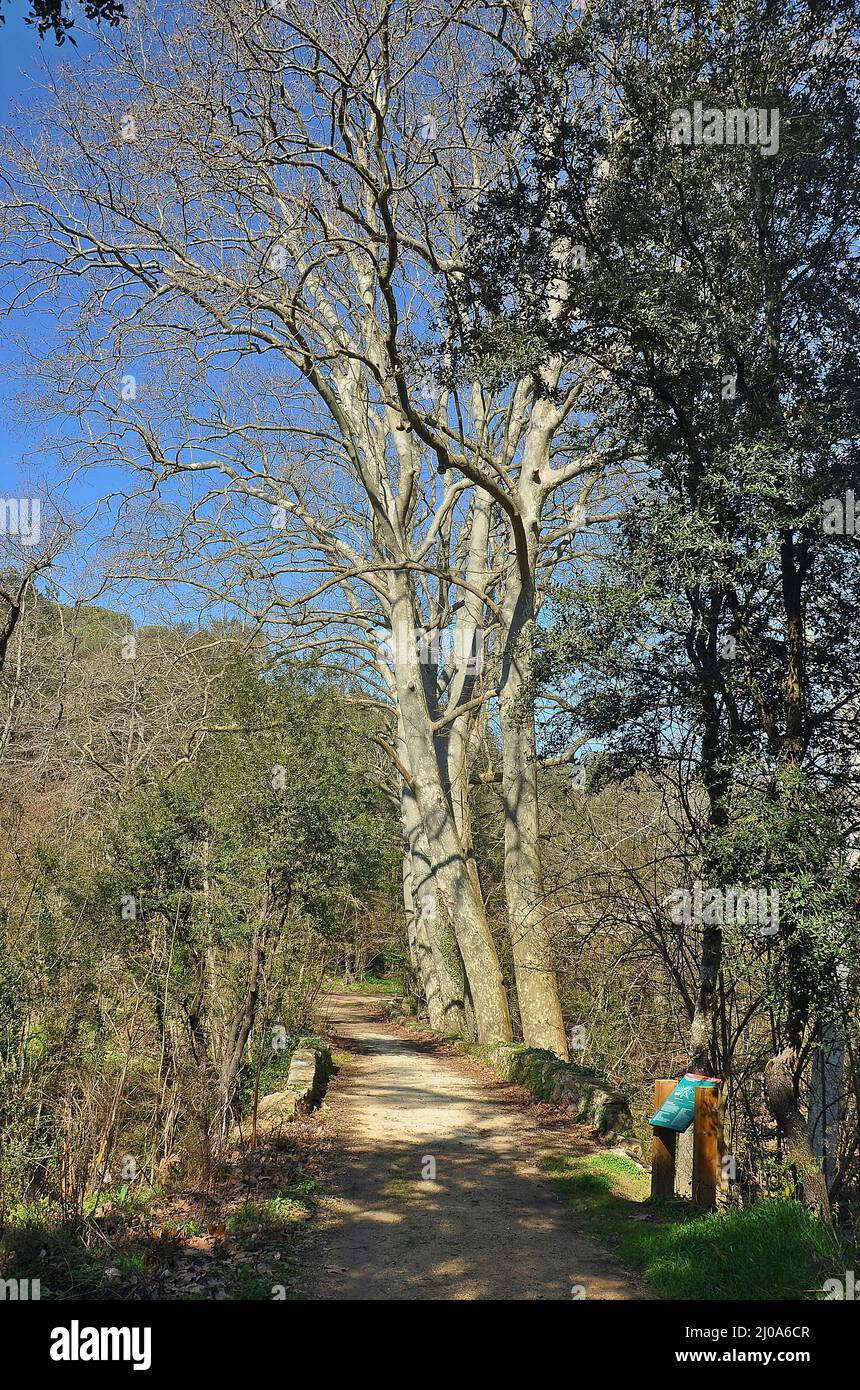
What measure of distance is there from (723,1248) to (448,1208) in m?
2.23

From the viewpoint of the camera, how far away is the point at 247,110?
37.1 ft

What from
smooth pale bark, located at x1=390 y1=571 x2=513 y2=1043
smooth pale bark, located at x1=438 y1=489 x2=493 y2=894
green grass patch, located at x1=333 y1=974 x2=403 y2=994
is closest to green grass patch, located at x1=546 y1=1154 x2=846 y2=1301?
smooth pale bark, located at x1=390 y1=571 x2=513 y2=1043

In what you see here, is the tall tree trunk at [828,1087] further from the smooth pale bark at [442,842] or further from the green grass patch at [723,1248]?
the smooth pale bark at [442,842]

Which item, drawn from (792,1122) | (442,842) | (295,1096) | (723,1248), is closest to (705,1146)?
(792,1122)

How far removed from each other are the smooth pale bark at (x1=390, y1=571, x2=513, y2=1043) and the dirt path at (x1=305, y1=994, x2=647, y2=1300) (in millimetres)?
2857

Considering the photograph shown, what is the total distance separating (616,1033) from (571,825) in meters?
5.51

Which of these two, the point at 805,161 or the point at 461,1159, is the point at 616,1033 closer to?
the point at 461,1159

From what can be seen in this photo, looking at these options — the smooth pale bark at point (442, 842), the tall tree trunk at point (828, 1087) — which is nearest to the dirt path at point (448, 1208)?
the tall tree trunk at point (828, 1087)

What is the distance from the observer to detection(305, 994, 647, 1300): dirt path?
5.36 m

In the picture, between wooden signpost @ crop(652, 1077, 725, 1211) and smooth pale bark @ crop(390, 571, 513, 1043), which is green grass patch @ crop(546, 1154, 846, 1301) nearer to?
A: wooden signpost @ crop(652, 1077, 725, 1211)

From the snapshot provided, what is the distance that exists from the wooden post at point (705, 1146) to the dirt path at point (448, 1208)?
781 millimetres

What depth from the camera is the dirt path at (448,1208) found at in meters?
5.36

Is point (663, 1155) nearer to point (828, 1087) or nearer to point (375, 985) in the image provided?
point (828, 1087)

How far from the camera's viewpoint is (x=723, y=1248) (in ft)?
17.4
